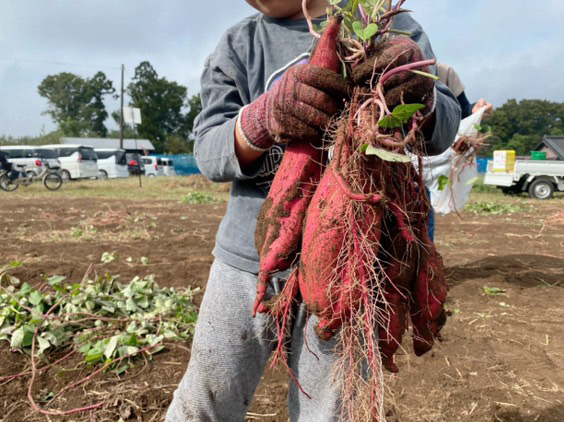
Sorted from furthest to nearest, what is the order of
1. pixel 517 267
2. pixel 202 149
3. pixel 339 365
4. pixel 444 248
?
pixel 444 248, pixel 517 267, pixel 202 149, pixel 339 365

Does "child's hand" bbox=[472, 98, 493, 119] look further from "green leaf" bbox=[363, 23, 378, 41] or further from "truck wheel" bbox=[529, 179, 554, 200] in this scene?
"truck wheel" bbox=[529, 179, 554, 200]

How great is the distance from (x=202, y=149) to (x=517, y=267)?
459 cm

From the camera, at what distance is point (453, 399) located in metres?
2.18

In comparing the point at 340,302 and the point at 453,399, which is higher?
the point at 340,302

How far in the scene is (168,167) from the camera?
103ft

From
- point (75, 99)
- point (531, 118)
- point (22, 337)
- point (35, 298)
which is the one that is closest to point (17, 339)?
point (22, 337)

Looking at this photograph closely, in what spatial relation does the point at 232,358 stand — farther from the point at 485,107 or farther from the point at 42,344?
the point at 485,107

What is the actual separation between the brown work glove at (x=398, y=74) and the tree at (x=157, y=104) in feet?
168

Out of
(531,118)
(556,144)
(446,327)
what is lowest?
(446,327)

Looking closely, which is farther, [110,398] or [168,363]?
[168,363]

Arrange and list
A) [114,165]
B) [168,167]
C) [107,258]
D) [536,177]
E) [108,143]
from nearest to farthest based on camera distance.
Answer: [107,258], [536,177], [114,165], [168,167], [108,143]

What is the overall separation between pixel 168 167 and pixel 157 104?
24594mm

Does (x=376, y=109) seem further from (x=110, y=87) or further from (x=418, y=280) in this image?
(x=110, y=87)

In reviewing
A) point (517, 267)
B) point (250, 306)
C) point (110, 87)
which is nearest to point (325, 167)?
point (250, 306)
